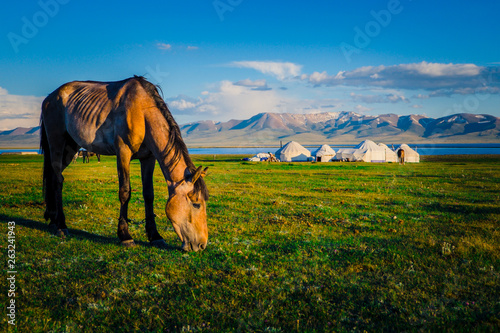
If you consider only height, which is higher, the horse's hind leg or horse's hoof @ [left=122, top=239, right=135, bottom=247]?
the horse's hind leg

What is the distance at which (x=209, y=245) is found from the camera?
25.6 ft

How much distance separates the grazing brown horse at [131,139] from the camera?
695cm

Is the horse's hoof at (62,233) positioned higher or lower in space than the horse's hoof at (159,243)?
higher

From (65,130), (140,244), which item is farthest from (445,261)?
(65,130)

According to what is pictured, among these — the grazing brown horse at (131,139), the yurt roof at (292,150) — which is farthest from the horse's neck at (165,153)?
the yurt roof at (292,150)

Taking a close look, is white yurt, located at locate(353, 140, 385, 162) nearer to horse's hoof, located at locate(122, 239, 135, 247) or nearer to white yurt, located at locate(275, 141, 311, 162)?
white yurt, located at locate(275, 141, 311, 162)

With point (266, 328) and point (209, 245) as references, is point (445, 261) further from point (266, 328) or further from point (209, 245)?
point (209, 245)

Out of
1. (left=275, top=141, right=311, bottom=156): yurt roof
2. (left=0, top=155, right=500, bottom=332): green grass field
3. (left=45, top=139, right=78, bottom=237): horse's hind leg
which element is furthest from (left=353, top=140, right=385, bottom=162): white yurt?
(left=45, top=139, right=78, bottom=237): horse's hind leg

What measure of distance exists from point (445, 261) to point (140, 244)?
718cm

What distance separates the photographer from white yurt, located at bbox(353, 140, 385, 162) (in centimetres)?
8262

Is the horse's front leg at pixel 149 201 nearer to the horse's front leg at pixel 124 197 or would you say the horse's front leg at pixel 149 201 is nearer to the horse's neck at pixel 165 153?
the horse's front leg at pixel 124 197

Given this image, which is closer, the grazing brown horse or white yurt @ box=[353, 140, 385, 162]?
the grazing brown horse

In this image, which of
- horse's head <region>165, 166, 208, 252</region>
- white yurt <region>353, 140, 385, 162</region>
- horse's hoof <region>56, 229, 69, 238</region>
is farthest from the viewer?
white yurt <region>353, 140, 385, 162</region>

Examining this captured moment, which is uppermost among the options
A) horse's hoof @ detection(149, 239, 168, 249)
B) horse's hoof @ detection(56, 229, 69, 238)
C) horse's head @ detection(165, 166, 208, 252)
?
horse's head @ detection(165, 166, 208, 252)
